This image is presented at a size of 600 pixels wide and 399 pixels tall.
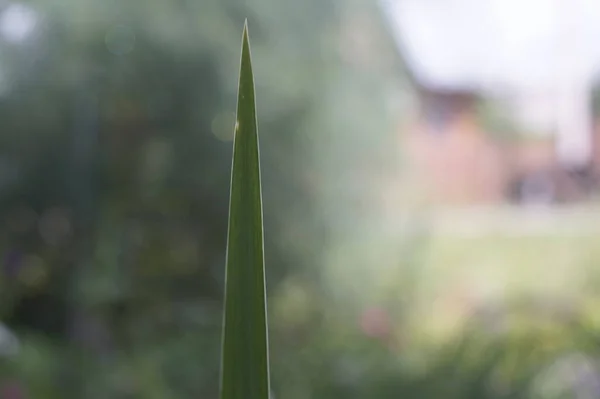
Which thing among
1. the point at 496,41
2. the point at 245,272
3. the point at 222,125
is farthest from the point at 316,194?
the point at 245,272

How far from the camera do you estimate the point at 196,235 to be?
747 millimetres

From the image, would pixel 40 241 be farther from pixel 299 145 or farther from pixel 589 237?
pixel 589 237

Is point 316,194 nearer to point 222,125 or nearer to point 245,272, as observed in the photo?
point 222,125

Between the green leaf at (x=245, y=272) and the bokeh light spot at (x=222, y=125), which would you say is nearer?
the green leaf at (x=245, y=272)

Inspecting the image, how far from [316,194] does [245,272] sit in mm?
609

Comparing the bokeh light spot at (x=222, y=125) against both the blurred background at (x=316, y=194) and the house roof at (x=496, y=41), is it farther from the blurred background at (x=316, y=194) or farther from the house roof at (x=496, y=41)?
the house roof at (x=496, y=41)

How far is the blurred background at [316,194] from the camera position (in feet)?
2.34

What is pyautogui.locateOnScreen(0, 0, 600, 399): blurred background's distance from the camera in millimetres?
713

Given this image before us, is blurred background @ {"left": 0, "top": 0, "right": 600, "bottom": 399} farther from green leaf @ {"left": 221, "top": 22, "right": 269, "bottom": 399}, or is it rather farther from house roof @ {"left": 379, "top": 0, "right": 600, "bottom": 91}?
green leaf @ {"left": 221, "top": 22, "right": 269, "bottom": 399}

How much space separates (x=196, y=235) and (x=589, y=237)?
1.66 ft

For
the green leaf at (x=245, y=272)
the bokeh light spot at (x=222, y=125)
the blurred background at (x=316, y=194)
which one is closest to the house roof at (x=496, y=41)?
the blurred background at (x=316, y=194)

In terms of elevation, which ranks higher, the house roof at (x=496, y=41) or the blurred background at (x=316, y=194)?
the house roof at (x=496, y=41)

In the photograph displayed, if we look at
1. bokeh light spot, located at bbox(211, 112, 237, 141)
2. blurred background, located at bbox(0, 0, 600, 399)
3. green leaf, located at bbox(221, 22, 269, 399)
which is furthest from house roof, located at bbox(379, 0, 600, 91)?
green leaf, located at bbox(221, 22, 269, 399)

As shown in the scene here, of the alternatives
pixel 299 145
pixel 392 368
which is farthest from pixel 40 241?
pixel 392 368
